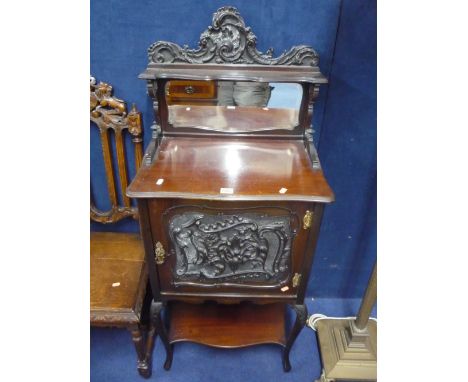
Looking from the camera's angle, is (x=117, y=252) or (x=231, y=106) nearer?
(x=231, y=106)

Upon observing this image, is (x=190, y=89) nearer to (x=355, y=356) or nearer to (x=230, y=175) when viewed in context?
(x=230, y=175)

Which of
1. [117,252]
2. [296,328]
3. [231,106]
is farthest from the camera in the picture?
[117,252]

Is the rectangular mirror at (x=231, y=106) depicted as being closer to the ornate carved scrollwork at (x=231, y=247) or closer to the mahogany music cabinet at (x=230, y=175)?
the mahogany music cabinet at (x=230, y=175)

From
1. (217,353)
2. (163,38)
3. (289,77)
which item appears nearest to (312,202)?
(289,77)

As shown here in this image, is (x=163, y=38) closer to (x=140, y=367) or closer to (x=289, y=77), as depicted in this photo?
(x=289, y=77)

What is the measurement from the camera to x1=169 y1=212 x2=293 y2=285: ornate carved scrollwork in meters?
0.97

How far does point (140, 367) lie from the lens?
1.43m

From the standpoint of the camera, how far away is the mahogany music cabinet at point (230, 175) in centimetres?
94

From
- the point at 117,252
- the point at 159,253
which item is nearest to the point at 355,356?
the point at 159,253

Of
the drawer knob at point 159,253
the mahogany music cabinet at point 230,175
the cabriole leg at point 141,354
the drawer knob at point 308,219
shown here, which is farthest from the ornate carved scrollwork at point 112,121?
the drawer knob at point 308,219

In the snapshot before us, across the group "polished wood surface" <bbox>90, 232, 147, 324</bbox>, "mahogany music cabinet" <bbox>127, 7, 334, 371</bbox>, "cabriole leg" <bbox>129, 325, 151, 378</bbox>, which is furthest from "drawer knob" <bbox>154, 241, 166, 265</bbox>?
"cabriole leg" <bbox>129, 325, 151, 378</bbox>

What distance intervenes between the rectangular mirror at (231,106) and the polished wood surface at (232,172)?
55 millimetres

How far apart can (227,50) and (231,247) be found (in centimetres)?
62

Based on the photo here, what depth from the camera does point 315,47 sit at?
115 cm
